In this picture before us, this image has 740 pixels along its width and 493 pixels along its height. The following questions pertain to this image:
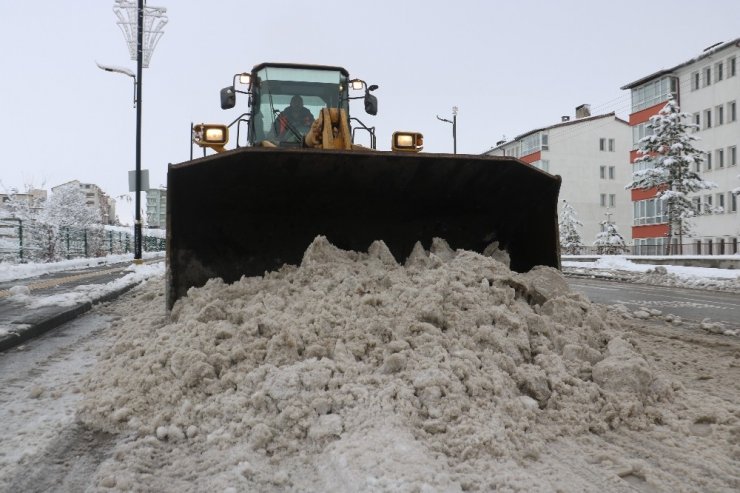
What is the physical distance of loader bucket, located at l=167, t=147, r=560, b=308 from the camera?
14.3 ft

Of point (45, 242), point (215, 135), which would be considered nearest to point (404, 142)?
point (215, 135)

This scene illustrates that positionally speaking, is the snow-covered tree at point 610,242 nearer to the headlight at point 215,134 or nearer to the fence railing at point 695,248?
the fence railing at point 695,248

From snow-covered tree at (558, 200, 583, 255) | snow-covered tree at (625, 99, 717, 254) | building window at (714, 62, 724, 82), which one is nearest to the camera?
snow-covered tree at (625, 99, 717, 254)

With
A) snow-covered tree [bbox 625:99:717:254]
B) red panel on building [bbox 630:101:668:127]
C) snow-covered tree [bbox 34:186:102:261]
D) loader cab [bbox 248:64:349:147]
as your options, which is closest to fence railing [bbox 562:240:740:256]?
snow-covered tree [bbox 625:99:717:254]

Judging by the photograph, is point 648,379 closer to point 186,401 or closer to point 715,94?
point 186,401

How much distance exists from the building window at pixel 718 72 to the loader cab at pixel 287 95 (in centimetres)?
2907

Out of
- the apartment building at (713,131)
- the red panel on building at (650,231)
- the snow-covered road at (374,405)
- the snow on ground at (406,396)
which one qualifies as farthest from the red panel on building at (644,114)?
the snow-covered road at (374,405)

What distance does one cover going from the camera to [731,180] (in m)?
27.7

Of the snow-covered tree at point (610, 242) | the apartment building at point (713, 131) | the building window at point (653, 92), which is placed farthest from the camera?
the snow-covered tree at point (610, 242)

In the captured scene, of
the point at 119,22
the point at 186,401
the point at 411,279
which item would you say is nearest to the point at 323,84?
the point at 411,279

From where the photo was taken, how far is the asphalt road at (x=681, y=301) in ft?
22.4

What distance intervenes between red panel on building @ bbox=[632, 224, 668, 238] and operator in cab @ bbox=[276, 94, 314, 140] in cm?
3119

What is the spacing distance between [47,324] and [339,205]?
3.29 metres

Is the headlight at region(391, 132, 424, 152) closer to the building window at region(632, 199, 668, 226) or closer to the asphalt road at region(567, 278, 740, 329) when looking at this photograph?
the asphalt road at region(567, 278, 740, 329)
